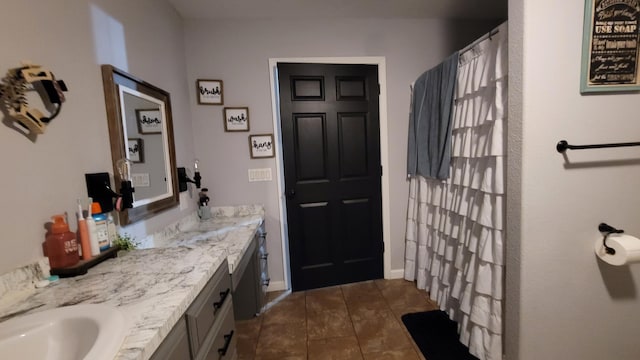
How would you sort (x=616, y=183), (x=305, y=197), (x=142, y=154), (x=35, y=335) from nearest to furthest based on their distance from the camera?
(x=35, y=335) → (x=616, y=183) → (x=142, y=154) → (x=305, y=197)

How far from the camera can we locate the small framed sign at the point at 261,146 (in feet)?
7.64

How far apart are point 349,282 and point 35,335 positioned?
2220 millimetres

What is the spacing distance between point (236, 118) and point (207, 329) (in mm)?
1764

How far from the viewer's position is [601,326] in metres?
1.33

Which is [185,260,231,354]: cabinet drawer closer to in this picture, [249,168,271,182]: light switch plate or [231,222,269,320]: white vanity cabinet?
[231,222,269,320]: white vanity cabinet

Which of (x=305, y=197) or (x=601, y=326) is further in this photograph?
(x=305, y=197)

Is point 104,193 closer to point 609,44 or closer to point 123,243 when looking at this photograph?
point 123,243

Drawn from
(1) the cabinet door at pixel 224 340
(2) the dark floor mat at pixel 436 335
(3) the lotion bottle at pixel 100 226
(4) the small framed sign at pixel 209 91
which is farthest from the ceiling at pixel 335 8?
(2) the dark floor mat at pixel 436 335

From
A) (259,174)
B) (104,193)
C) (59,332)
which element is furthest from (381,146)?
(59,332)

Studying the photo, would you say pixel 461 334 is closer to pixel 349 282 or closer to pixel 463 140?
pixel 349 282

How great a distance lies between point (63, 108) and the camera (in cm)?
103

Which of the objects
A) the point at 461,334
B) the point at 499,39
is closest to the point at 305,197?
the point at 461,334

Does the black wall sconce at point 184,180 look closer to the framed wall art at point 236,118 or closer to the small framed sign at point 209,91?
the framed wall art at point 236,118

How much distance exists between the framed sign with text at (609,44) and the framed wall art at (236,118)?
7.10 ft
